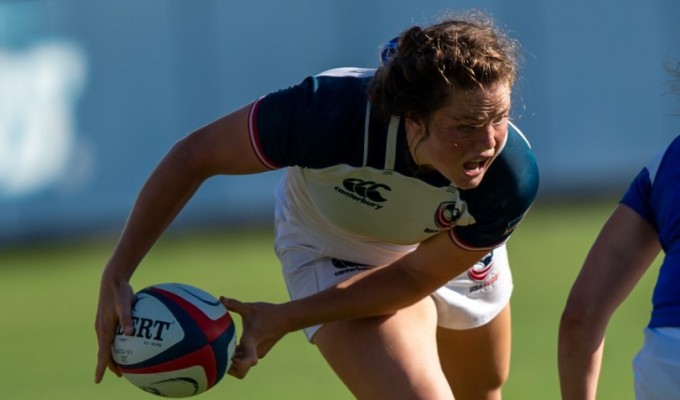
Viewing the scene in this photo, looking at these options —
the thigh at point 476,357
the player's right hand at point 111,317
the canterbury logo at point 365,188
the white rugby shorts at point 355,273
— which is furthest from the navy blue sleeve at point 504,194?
the player's right hand at point 111,317

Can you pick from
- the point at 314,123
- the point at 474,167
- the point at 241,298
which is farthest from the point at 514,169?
the point at 241,298

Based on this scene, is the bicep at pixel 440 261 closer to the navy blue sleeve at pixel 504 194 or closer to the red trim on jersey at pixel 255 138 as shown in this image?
the navy blue sleeve at pixel 504 194

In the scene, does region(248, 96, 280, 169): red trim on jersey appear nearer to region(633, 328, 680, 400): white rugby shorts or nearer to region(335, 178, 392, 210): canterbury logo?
region(335, 178, 392, 210): canterbury logo

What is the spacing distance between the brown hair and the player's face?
0.10 feet

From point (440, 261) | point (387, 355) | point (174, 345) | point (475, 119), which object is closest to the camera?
point (475, 119)

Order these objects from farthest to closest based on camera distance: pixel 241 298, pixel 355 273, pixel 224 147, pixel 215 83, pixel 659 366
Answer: pixel 215 83 < pixel 241 298 < pixel 355 273 < pixel 224 147 < pixel 659 366

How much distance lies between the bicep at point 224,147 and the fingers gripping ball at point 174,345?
43 cm

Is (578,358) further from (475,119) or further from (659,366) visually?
(475,119)

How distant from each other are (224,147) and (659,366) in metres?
1.65

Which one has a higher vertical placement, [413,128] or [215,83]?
[413,128]

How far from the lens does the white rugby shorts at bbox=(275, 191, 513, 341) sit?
4.81 m

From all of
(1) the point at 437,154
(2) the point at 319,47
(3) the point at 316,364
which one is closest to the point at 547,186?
(2) the point at 319,47

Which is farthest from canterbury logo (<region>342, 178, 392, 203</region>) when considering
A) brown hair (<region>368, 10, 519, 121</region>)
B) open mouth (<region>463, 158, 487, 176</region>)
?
open mouth (<region>463, 158, 487, 176</region>)

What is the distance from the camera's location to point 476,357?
5.18m
